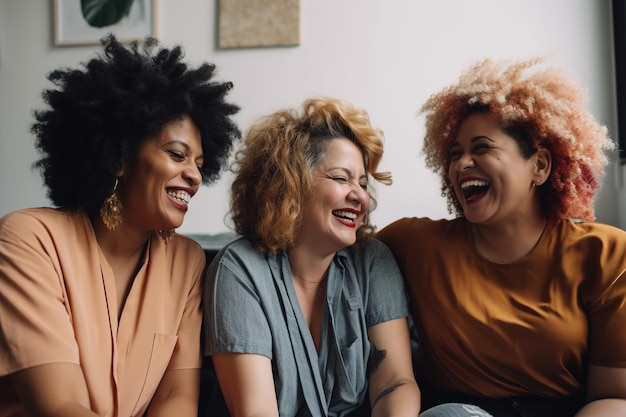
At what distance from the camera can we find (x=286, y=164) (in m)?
1.68

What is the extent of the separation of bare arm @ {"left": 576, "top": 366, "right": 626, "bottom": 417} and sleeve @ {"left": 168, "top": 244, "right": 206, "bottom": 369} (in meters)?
1.01

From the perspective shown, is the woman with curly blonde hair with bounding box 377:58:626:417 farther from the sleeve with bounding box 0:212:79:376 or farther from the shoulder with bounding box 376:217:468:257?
the sleeve with bounding box 0:212:79:376

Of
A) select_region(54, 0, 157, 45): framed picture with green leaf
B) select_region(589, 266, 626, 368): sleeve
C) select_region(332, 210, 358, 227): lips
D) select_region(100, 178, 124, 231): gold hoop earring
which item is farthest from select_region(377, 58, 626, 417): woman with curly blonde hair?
select_region(54, 0, 157, 45): framed picture with green leaf

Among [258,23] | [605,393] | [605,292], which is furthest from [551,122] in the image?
[258,23]

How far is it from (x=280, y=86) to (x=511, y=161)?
4.87ft

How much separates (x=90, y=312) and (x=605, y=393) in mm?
1330

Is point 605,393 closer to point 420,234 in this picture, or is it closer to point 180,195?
point 420,234

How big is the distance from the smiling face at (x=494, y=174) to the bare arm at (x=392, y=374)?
1.31ft

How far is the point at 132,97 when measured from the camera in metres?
1.52

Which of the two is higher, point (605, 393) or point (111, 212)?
point (111, 212)

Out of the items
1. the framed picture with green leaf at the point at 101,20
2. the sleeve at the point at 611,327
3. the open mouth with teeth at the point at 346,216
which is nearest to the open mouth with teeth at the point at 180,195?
the open mouth with teeth at the point at 346,216

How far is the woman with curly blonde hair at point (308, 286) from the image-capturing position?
1500 mm

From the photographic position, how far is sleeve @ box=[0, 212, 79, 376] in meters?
1.28

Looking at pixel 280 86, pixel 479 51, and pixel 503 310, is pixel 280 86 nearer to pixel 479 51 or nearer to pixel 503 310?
pixel 479 51
